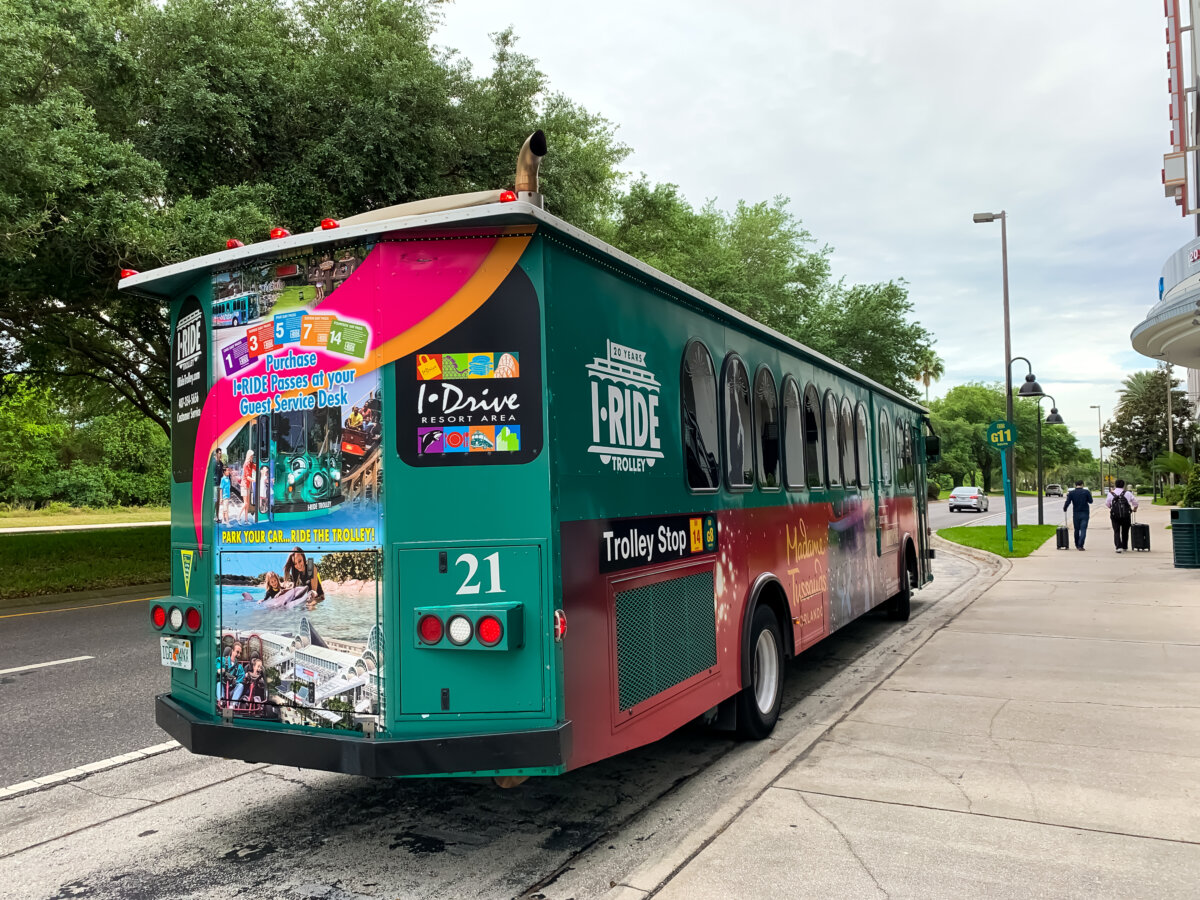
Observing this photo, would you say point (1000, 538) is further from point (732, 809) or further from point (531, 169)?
point (531, 169)

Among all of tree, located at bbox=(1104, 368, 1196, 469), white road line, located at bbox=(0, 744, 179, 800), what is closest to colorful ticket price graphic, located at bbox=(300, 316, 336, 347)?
white road line, located at bbox=(0, 744, 179, 800)

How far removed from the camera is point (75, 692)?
7.25m

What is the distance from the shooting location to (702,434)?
5.16m

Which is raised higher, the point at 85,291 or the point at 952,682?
the point at 85,291

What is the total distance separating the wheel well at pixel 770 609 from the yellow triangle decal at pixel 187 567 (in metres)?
3.12

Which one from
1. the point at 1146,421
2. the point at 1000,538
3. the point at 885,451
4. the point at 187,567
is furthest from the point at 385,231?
the point at 1146,421

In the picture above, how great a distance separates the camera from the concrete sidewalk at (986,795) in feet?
11.9

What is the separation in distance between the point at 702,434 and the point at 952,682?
3.70 meters

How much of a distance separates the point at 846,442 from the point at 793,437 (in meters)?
1.73

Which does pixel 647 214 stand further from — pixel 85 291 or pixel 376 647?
pixel 376 647

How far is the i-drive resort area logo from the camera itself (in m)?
4.05

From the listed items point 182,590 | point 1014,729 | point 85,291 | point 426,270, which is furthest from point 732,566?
point 85,291

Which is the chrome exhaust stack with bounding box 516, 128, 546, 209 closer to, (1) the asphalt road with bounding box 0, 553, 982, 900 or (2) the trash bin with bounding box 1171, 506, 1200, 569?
(1) the asphalt road with bounding box 0, 553, 982, 900

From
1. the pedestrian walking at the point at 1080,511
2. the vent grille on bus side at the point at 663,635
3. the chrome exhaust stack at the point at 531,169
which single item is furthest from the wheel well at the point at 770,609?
the pedestrian walking at the point at 1080,511
